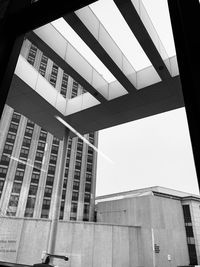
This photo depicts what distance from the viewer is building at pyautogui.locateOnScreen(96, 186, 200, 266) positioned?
1.00 m

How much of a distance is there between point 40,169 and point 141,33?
183cm

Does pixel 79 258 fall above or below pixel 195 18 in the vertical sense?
below

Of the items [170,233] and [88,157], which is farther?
[88,157]

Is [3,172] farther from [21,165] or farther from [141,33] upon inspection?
[141,33]

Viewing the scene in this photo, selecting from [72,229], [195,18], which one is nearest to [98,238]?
[72,229]

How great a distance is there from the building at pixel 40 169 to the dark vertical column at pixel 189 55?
1273 mm

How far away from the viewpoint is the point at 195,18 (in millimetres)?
687

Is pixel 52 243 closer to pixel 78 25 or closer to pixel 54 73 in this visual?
pixel 54 73

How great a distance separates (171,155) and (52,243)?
6.48 feet

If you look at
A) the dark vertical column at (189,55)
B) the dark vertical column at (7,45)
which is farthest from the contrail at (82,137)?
the dark vertical column at (189,55)

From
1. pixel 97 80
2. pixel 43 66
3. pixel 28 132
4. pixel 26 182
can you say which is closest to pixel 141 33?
pixel 97 80

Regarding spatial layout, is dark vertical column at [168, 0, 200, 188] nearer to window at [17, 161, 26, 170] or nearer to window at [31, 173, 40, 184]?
window at [17, 161, 26, 170]

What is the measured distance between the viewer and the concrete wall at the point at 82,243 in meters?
1.53

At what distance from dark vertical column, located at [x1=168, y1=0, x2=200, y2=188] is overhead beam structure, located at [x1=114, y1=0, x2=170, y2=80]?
3.95 ft
